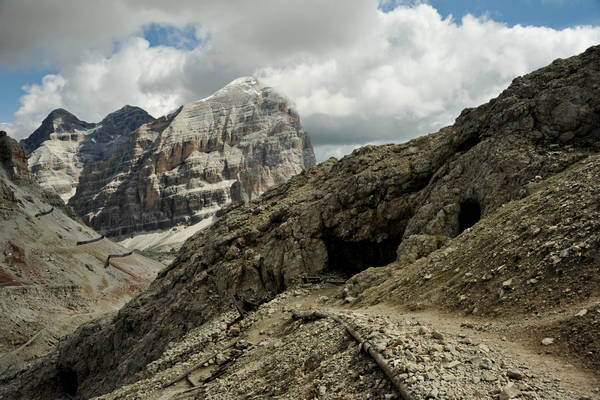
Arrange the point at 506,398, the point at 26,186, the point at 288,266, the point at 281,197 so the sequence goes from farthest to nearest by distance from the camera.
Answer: the point at 26,186 < the point at 281,197 < the point at 288,266 < the point at 506,398

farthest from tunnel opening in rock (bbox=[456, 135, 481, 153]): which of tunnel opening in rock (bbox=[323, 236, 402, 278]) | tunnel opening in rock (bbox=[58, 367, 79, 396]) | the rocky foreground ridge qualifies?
tunnel opening in rock (bbox=[58, 367, 79, 396])

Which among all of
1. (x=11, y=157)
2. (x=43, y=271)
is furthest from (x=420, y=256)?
(x=11, y=157)

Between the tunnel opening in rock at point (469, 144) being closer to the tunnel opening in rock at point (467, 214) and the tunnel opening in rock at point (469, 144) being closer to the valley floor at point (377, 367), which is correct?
the tunnel opening in rock at point (467, 214)

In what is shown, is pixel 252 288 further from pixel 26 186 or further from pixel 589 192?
pixel 26 186

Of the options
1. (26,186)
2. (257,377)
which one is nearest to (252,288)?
(257,377)

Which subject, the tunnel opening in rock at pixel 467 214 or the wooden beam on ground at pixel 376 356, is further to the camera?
the tunnel opening in rock at pixel 467 214

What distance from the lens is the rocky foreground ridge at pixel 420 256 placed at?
837cm

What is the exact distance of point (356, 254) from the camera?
2433 centimetres

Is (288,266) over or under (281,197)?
under

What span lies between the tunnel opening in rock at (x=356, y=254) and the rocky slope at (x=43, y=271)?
44.0 metres

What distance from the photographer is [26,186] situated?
9419cm

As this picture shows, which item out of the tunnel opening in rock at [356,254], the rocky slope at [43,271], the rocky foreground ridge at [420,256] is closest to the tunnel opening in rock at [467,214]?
the rocky foreground ridge at [420,256]

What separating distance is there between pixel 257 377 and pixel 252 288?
1262cm

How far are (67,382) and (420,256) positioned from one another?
3159 cm
